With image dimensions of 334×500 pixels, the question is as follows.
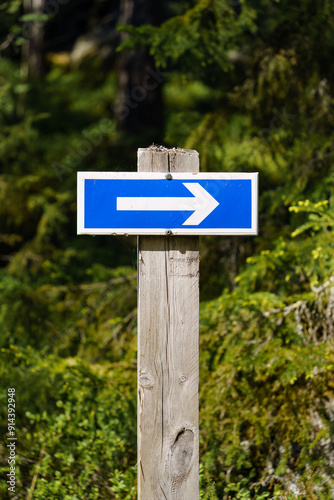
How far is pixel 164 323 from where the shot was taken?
223cm

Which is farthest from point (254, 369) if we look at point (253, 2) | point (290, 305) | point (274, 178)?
point (253, 2)

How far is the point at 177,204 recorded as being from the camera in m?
2.21

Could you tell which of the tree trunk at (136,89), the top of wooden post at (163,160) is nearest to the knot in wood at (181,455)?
the top of wooden post at (163,160)

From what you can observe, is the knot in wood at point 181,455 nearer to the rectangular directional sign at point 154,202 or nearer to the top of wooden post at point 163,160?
the rectangular directional sign at point 154,202

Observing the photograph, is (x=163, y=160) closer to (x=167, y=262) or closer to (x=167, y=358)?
(x=167, y=262)

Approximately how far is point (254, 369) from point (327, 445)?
2.22 feet

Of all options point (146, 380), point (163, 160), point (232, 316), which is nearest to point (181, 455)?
point (146, 380)

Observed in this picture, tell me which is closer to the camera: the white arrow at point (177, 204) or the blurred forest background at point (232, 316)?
the white arrow at point (177, 204)

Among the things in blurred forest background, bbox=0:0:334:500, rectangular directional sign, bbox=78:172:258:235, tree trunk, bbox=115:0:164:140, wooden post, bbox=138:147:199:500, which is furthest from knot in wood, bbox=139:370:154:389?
tree trunk, bbox=115:0:164:140

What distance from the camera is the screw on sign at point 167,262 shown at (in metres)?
2.19

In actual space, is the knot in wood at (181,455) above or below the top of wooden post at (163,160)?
below

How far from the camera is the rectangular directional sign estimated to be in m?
2.20

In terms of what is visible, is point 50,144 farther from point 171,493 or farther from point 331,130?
point 171,493

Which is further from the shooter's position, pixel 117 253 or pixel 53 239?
pixel 53 239
